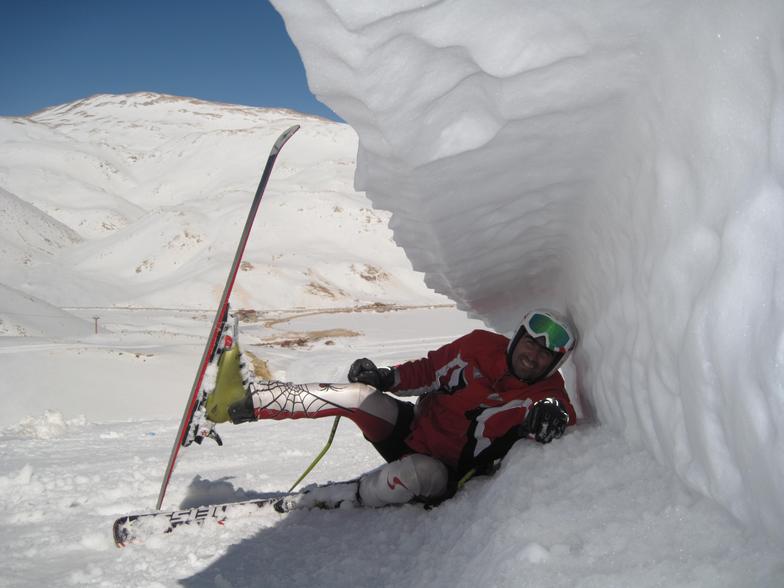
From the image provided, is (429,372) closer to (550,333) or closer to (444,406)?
(444,406)

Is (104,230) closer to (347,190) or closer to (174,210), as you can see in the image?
(174,210)

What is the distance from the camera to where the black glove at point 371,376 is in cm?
291

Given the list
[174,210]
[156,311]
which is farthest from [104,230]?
[156,311]

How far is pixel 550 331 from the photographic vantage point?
260 centimetres

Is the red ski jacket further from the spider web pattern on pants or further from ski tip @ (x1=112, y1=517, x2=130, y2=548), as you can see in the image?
ski tip @ (x1=112, y1=517, x2=130, y2=548)

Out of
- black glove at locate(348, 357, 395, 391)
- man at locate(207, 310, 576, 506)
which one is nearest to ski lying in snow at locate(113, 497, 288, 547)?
man at locate(207, 310, 576, 506)

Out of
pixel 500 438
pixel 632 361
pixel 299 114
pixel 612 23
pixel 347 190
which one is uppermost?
pixel 612 23

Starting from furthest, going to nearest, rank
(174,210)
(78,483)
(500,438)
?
(174,210) < (78,483) < (500,438)

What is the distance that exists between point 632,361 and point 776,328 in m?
0.88

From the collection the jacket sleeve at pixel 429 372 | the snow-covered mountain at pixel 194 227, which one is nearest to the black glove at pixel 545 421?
the jacket sleeve at pixel 429 372

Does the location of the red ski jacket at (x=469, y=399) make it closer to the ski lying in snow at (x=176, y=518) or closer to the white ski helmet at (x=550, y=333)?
the white ski helmet at (x=550, y=333)

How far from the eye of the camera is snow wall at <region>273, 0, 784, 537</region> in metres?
1.19

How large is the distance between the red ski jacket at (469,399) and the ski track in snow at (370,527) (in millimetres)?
139

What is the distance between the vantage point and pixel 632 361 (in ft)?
6.46
